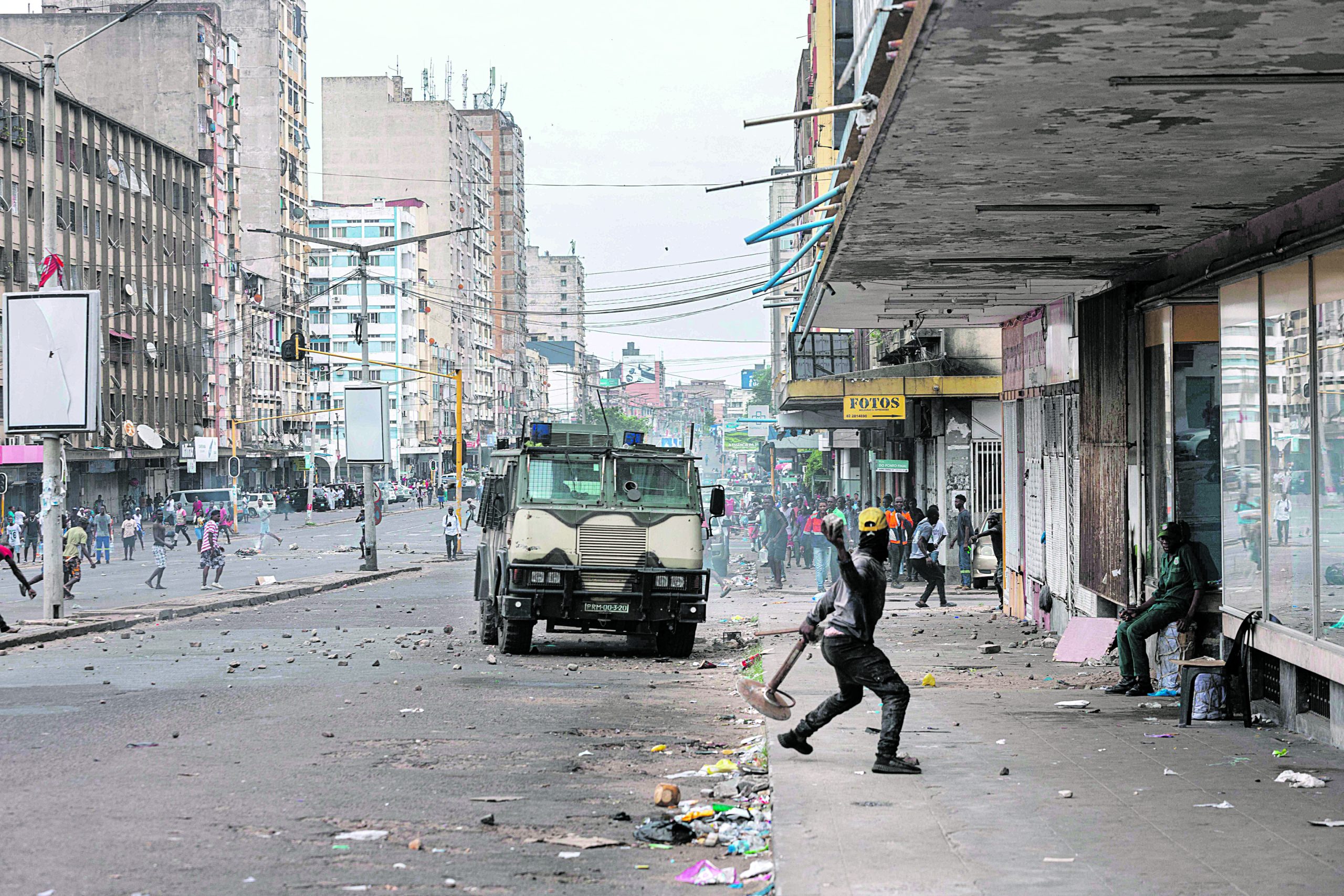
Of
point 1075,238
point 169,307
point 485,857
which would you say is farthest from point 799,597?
point 169,307

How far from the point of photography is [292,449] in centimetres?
10775

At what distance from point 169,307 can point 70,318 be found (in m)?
61.7

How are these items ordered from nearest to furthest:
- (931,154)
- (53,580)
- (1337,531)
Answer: (931,154)
(1337,531)
(53,580)

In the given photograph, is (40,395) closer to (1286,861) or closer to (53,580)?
(53,580)

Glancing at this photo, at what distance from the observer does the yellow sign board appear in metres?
30.0

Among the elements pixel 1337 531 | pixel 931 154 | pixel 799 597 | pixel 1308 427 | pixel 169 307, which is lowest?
pixel 799 597

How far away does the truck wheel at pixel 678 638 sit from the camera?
1825cm

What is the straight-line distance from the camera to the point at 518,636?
18.1 meters

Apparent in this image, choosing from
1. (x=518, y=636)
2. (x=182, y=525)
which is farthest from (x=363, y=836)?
(x=182, y=525)

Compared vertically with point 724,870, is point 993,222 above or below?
above

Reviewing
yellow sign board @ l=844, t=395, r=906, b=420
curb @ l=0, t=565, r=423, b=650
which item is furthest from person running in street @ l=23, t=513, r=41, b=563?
yellow sign board @ l=844, t=395, r=906, b=420

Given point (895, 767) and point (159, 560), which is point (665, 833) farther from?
point (159, 560)

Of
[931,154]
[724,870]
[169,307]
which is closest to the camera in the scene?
[724,870]

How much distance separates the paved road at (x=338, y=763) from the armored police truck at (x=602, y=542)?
22.5 inches
